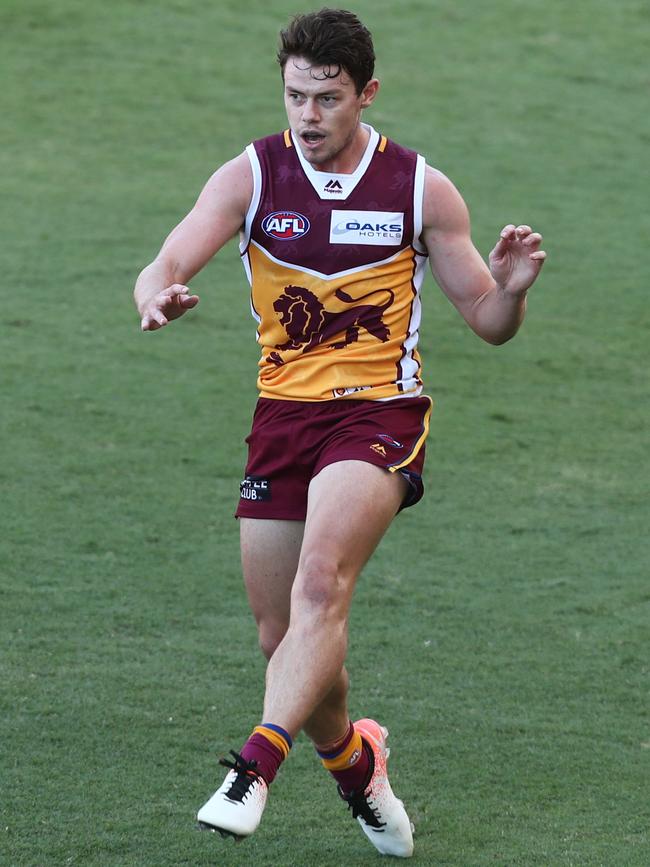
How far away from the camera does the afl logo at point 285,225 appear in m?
4.32

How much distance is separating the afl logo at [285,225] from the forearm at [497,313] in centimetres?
57

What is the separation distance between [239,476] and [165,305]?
392 cm

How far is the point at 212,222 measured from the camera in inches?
169

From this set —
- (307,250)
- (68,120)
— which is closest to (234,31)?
(68,120)

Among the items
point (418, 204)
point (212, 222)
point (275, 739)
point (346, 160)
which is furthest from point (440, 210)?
point (275, 739)

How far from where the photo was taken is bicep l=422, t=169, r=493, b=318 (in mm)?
4348

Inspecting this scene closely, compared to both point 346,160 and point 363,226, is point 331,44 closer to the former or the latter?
point 346,160

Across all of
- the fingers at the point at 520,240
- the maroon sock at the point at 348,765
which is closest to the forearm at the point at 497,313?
the fingers at the point at 520,240

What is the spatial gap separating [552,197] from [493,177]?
596 mm

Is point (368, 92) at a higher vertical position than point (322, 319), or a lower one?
higher

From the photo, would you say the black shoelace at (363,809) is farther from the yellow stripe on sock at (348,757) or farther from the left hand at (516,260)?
the left hand at (516,260)

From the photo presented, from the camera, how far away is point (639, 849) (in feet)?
14.4

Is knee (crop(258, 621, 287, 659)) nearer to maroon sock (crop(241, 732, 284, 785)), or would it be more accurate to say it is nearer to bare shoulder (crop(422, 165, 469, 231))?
maroon sock (crop(241, 732, 284, 785))

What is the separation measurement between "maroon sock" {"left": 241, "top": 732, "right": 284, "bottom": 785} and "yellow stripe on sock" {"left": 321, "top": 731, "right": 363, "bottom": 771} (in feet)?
2.67
